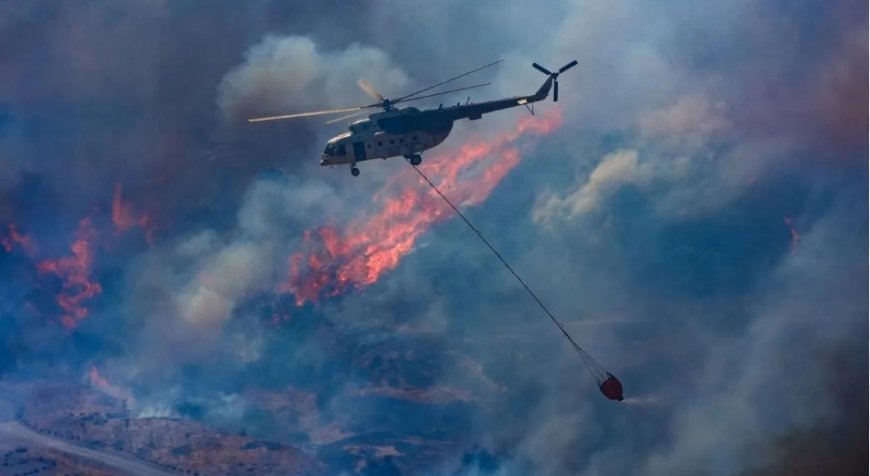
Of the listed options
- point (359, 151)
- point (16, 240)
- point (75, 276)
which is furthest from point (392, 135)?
point (16, 240)

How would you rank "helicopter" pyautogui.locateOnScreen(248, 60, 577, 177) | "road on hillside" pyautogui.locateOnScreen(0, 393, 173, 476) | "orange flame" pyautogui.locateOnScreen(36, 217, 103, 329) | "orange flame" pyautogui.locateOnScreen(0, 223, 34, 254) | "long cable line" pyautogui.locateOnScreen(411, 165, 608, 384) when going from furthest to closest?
1. "orange flame" pyautogui.locateOnScreen(0, 223, 34, 254)
2. "orange flame" pyautogui.locateOnScreen(36, 217, 103, 329)
3. "road on hillside" pyautogui.locateOnScreen(0, 393, 173, 476)
4. "long cable line" pyautogui.locateOnScreen(411, 165, 608, 384)
5. "helicopter" pyautogui.locateOnScreen(248, 60, 577, 177)

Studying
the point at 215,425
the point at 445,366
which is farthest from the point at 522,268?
the point at 215,425

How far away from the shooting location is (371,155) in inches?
1911

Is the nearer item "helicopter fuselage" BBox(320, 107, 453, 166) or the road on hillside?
"helicopter fuselage" BBox(320, 107, 453, 166)

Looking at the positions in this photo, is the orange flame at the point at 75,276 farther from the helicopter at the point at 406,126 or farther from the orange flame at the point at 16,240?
the helicopter at the point at 406,126

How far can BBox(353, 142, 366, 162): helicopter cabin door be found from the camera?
48287mm

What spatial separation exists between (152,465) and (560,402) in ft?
79.8

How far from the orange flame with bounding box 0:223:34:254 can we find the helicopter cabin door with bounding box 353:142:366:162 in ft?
96.2

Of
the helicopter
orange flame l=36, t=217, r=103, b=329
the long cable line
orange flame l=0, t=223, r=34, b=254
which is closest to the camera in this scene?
the helicopter

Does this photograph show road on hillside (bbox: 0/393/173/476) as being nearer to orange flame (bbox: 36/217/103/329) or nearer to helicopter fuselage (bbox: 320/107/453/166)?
orange flame (bbox: 36/217/103/329)

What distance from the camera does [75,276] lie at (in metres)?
65.4

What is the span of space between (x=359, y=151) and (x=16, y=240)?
1193 inches

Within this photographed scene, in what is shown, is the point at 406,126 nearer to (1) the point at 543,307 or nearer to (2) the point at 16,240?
(1) the point at 543,307

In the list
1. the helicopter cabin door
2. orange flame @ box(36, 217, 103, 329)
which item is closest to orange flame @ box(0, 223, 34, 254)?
orange flame @ box(36, 217, 103, 329)
